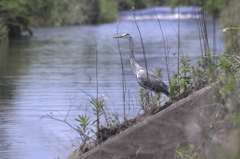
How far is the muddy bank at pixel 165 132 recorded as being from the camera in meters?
4.89

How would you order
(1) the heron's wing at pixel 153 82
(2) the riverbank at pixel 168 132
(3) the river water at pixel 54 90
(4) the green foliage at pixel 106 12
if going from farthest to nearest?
(4) the green foliage at pixel 106 12, (1) the heron's wing at pixel 153 82, (3) the river water at pixel 54 90, (2) the riverbank at pixel 168 132

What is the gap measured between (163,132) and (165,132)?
19mm

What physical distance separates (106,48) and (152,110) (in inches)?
644

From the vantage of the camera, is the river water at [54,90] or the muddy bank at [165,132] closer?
the muddy bank at [165,132]

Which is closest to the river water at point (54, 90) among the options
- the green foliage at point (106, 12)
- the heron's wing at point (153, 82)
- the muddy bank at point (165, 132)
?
the heron's wing at point (153, 82)

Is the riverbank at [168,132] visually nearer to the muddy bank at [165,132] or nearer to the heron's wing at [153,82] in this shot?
the muddy bank at [165,132]

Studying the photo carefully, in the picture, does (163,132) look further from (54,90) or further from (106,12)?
(106,12)

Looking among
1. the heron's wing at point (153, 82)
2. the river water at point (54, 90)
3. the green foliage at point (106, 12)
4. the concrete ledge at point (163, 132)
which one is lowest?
the river water at point (54, 90)

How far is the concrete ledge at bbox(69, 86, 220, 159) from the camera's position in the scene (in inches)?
193

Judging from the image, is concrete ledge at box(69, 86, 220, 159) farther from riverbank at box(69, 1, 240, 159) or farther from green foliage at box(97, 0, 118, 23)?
green foliage at box(97, 0, 118, 23)

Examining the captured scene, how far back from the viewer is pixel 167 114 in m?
4.99

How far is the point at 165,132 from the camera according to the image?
4.95 meters

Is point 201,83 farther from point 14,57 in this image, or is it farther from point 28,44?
point 28,44

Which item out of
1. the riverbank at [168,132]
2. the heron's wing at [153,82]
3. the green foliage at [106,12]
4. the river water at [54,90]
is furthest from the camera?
the green foliage at [106,12]
